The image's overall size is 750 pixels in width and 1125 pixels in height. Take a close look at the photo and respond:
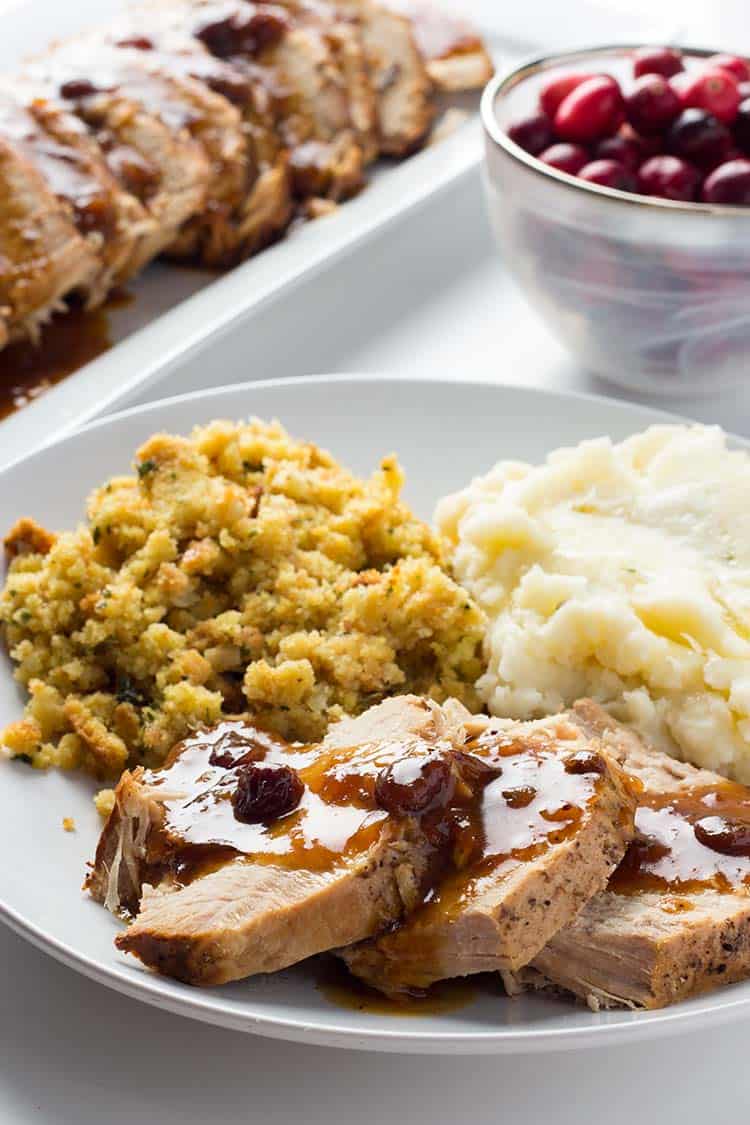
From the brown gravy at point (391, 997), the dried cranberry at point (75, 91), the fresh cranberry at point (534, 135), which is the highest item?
the dried cranberry at point (75, 91)

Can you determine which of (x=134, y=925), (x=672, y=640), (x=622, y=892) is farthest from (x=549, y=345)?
(x=134, y=925)

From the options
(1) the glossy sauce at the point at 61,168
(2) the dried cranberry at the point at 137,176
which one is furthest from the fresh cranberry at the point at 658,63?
(1) the glossy sauce at the point at 61,168

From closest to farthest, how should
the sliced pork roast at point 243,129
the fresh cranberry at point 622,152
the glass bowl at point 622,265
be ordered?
the glass bowl at point 622,265
the fresh cranberry at point 622,152
the sliced pork roast at point 243,129

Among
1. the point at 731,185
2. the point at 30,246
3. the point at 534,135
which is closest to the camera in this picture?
the point at 731,185

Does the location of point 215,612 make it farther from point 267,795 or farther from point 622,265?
point 622,265

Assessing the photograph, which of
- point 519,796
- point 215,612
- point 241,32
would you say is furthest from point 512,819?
point 241,32

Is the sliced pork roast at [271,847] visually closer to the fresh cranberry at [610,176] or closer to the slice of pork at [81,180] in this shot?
the fresh cranberry at [610,176]

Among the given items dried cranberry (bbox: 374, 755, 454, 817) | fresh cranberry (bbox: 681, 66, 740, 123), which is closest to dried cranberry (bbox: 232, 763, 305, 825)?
dried cranberry (bbox: 374, 755, 454, 817)
